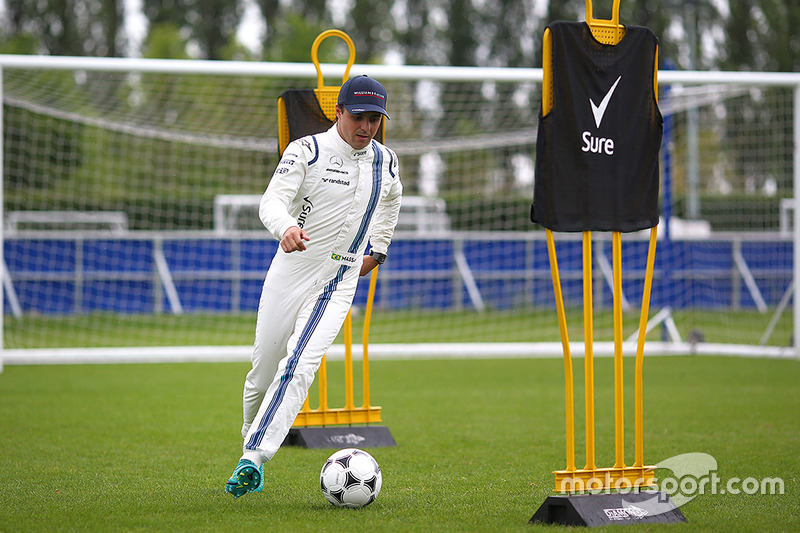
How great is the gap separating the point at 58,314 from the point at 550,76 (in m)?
15.6

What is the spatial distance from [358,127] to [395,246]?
1357 centimetres

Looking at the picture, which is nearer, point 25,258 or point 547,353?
point 547,353

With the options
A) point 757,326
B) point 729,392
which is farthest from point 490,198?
point 729,392

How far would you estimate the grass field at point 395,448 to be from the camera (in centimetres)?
458

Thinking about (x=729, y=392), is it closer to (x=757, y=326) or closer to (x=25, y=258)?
(x=757, y=326)

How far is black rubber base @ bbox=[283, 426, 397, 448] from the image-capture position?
6738 mm

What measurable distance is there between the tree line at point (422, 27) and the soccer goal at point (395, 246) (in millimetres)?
10980

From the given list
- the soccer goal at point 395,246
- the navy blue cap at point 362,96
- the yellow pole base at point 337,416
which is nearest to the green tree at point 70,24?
the soccer goal at point 395,246

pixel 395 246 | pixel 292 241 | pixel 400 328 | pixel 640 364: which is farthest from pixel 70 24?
pixel 640 364

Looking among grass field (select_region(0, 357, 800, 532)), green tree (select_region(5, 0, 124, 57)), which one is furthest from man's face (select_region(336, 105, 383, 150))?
green tree (select_region(5, 0, 124, 57))

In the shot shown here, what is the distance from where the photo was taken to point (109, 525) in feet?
14.3

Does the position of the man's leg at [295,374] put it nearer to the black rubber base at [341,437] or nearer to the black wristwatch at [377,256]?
the black wristwatch at [377,256]

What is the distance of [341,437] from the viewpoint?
6.81m

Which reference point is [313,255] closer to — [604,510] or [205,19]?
[604,510]
